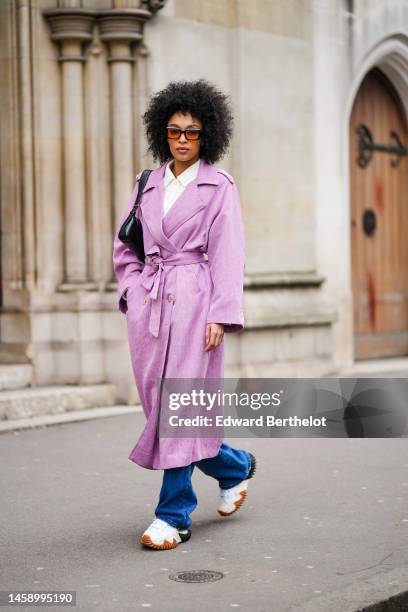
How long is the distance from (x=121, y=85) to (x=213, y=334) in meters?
5.08

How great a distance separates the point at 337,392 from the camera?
10352 mm

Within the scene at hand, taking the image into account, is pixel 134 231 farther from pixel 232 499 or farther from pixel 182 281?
pixel 232 499

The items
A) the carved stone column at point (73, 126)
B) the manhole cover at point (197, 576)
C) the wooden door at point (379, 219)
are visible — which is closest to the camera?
the manhole cover at point (197, 576)

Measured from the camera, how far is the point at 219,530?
5.41 m

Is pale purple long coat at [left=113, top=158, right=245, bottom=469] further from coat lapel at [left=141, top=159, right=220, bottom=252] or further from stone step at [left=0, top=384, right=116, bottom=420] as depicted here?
stone step at [left=0, top=384, right=116, bottom=420]

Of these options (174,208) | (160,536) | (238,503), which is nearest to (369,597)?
(160,536)

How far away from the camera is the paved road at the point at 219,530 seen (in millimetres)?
4379

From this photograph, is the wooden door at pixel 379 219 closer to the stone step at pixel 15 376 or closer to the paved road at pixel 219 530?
the stone step at pixel 15 376

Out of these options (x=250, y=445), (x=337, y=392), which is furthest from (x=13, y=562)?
(x=337, y=392)

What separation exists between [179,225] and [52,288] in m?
4.66

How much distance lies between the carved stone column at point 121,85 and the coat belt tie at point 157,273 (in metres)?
4.59

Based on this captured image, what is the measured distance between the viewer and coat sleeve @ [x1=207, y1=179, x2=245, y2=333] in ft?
16.7

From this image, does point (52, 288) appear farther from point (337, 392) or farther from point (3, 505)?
point (3, 505)

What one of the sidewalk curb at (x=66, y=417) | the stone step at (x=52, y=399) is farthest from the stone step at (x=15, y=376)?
the sidewalk curb at (x=66, y=417)
